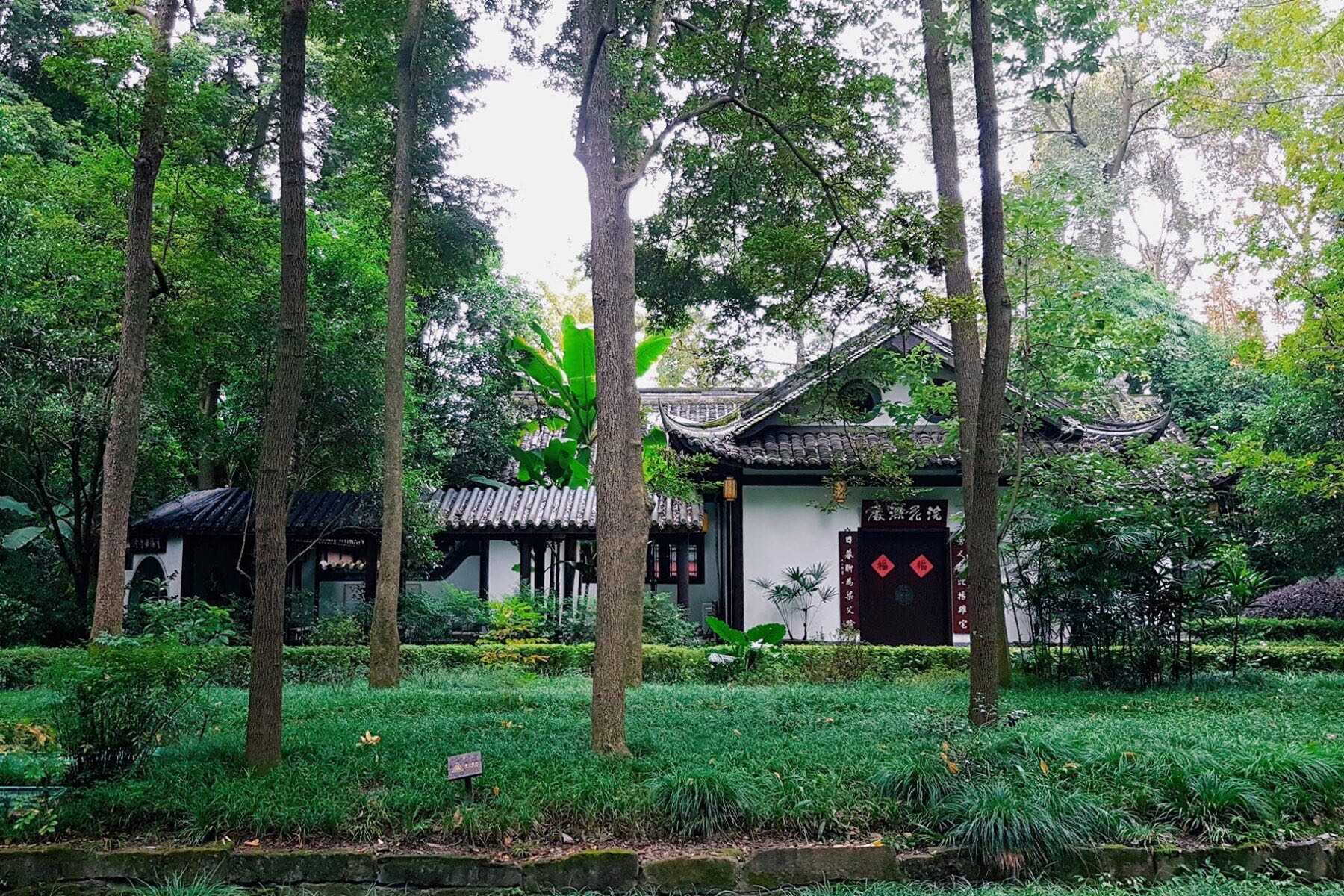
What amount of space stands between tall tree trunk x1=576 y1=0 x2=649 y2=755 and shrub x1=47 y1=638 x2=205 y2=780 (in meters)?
2.63

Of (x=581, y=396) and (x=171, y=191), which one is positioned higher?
(x=171, y=191)

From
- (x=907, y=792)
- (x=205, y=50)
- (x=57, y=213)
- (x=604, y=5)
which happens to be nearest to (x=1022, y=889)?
(x=907, y=792)

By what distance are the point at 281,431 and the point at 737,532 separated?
915cm

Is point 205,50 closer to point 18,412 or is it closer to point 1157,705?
point 18,412

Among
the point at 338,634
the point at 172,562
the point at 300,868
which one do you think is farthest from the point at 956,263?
the point at 172,562

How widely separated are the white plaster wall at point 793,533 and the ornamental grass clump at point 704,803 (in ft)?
29.4

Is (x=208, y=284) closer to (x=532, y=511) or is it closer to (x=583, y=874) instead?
(x=532, y=511)

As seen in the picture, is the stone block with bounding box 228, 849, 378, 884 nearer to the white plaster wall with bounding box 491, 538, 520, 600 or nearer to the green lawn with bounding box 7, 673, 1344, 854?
the green lawn with bounding box 7, 673, 1344, 854

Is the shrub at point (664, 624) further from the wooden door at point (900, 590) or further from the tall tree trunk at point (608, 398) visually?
the tall tree trunk at point (608, 398)

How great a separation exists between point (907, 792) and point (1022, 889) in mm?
779

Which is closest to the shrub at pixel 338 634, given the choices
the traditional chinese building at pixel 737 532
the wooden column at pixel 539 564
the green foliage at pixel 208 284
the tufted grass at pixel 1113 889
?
the traditional chinese building at pixel 737 532

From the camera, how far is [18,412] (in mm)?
12055

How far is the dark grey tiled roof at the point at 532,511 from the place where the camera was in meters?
15.3

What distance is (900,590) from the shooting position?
46.2 ft
